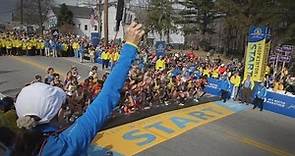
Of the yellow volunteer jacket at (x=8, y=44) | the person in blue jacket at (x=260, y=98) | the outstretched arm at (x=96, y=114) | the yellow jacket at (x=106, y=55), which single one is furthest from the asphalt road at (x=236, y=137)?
the yellow volunteer jacket at (x=8, y=44)

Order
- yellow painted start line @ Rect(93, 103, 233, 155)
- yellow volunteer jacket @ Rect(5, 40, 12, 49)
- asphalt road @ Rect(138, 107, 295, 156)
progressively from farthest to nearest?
yellow volunteer jacket @ Rect(5, 40, 12, 49) < asphalt road @ Rect(138, 107, 295, 156) < yellow painted start line @ Rect(93, 103, 233, 155)

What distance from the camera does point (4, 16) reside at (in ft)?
420

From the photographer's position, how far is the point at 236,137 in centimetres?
1257

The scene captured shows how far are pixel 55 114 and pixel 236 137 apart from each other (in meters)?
11.4

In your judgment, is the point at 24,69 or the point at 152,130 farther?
the point at 24,69

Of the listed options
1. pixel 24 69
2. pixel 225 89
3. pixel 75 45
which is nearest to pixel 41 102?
pixel 225 89

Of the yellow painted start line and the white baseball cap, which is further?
the yellow painted start line

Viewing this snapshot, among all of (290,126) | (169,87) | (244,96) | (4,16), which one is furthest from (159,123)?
(4,16)

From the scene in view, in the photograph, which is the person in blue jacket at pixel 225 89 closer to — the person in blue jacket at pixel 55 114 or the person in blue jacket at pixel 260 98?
the person in blue jacket at pixel 260 98

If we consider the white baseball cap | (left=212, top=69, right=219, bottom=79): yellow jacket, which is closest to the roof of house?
(left=212, top=69, right=219, bottom=79): yellow jacket

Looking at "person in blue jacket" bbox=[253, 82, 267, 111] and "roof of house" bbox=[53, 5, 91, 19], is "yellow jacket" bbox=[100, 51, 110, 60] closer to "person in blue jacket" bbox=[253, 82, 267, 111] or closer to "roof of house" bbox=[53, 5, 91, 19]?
"person in blue jacket" bbox=[253, 82, 267, 111]

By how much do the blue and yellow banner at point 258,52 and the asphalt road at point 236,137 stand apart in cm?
235

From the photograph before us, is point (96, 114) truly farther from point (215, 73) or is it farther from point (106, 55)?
point (106, 55)

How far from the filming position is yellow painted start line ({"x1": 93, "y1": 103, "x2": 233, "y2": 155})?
10438mm
